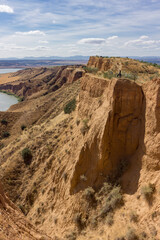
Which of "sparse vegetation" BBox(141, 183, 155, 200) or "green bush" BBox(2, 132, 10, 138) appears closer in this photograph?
"sparse vegetation" BBox(141, 183, 155, 200)

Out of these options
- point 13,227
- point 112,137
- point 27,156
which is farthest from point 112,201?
point 27,156

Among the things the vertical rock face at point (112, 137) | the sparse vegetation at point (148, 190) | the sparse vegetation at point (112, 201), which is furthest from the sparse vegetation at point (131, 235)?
the vertical rock face at point (112, 137)

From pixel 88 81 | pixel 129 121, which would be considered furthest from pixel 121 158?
pixel 88 81

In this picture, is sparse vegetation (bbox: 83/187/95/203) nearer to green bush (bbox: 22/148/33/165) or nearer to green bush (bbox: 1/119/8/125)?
green bush (bbox: 22/148/33/165)

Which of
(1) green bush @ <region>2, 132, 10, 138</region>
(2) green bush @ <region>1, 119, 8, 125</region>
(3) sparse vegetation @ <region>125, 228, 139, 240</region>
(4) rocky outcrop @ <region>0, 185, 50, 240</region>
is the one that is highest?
(4) rocky outcrop @ <region>0, 185, 50, 240</region>

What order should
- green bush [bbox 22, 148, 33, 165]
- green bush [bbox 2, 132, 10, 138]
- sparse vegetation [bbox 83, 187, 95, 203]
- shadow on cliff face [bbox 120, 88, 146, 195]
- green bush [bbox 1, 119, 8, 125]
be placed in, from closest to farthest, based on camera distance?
shadow on cliff face [bbox 120, 88, 146, 195] < sparse vegetation [bbox 83, 187, 95, 203] < green bush [bbox 22, 148, 33, 165] < green bush [bbox 2, 132, 10, 138] < green bush [bbox 1, 119, 8, 125]

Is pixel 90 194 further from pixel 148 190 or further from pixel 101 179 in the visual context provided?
pixel 148 190

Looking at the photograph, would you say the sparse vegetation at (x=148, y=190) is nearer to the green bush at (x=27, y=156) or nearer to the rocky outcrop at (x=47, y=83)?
the green bush at (x=27, y=156)

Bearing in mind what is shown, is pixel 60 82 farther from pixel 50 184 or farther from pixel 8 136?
pixel 50 184

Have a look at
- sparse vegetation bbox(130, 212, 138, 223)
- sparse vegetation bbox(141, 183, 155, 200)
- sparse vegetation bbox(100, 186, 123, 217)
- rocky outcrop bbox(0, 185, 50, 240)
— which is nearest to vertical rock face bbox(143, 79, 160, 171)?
sparse vegetation bbox(141, 183, 155, 200)
